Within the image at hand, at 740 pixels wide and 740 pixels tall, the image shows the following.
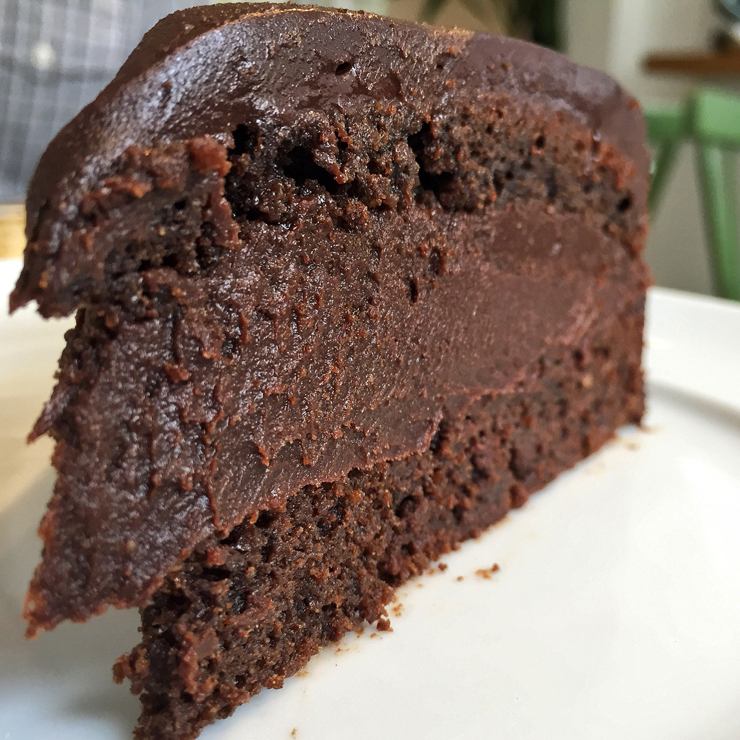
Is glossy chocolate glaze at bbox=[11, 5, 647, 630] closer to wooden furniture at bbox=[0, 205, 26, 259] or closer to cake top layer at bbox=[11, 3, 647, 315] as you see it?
cake top layer at bbox=[11, 3, 647, 315]

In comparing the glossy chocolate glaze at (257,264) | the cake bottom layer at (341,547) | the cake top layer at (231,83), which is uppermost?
the cake top layer at (231,83)

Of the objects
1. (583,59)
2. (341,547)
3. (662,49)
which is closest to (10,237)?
(341,547)

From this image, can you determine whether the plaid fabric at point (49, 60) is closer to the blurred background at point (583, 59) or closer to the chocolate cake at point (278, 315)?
the blurred background at point (583, 59)

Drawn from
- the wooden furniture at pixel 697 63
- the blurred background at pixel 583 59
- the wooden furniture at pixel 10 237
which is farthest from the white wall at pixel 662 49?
the wooden furniture at pixel 10 237

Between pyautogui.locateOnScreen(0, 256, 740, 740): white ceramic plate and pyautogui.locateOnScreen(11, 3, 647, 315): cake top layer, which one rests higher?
pyautogui.locateOnScreen(11, 3, 647, 315): cake top layer

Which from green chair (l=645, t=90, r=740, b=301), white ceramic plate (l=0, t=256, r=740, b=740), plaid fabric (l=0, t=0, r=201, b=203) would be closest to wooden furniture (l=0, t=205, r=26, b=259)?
white ceramic plate (l=0, t=256, r=740, b=740)

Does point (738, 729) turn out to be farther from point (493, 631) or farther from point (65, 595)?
point (65, 595)

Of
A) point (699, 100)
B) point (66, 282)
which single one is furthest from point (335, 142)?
point (699, 100)
